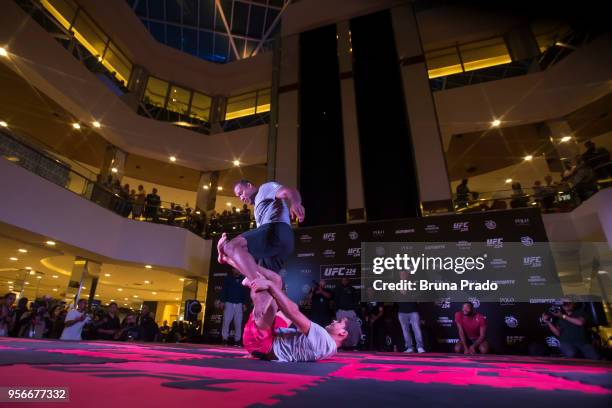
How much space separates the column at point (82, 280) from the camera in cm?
999

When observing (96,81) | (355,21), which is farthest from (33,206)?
(355,21)

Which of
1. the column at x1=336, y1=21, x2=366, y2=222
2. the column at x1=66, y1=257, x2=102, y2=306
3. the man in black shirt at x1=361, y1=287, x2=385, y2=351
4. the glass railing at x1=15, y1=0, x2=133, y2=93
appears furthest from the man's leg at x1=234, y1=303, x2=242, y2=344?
the glass railing at x1=15, y1=0, x2=133, y2=93

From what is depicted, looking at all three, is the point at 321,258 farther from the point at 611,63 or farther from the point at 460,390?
the point at 611,63

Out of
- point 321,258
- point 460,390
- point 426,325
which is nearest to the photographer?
point 460,390

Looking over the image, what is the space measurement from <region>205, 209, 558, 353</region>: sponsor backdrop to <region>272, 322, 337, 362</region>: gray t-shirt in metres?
5.20

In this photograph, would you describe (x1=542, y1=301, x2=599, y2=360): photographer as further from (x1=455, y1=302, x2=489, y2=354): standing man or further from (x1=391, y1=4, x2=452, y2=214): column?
(x1=391, y1=4, x2=452, y2=214): column

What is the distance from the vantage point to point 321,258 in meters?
8.55

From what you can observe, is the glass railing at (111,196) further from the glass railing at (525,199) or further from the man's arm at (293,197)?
the man's arm at (293,197)

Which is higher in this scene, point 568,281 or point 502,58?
point 502,58

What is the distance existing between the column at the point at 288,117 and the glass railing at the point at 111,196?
6.50 ft

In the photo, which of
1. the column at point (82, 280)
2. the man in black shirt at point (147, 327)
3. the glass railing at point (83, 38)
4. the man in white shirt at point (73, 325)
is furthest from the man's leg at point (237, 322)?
the glass railing at point (83, 38)

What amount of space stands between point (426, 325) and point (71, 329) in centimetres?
760

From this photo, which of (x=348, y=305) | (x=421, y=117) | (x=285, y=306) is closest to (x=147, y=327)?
(x=348, y=305)

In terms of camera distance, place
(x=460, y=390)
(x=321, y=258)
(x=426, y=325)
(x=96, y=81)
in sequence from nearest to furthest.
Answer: (x=460, y=390)
(x=426, y=325)
(x=321, y=258)
(x=96, y=81)
